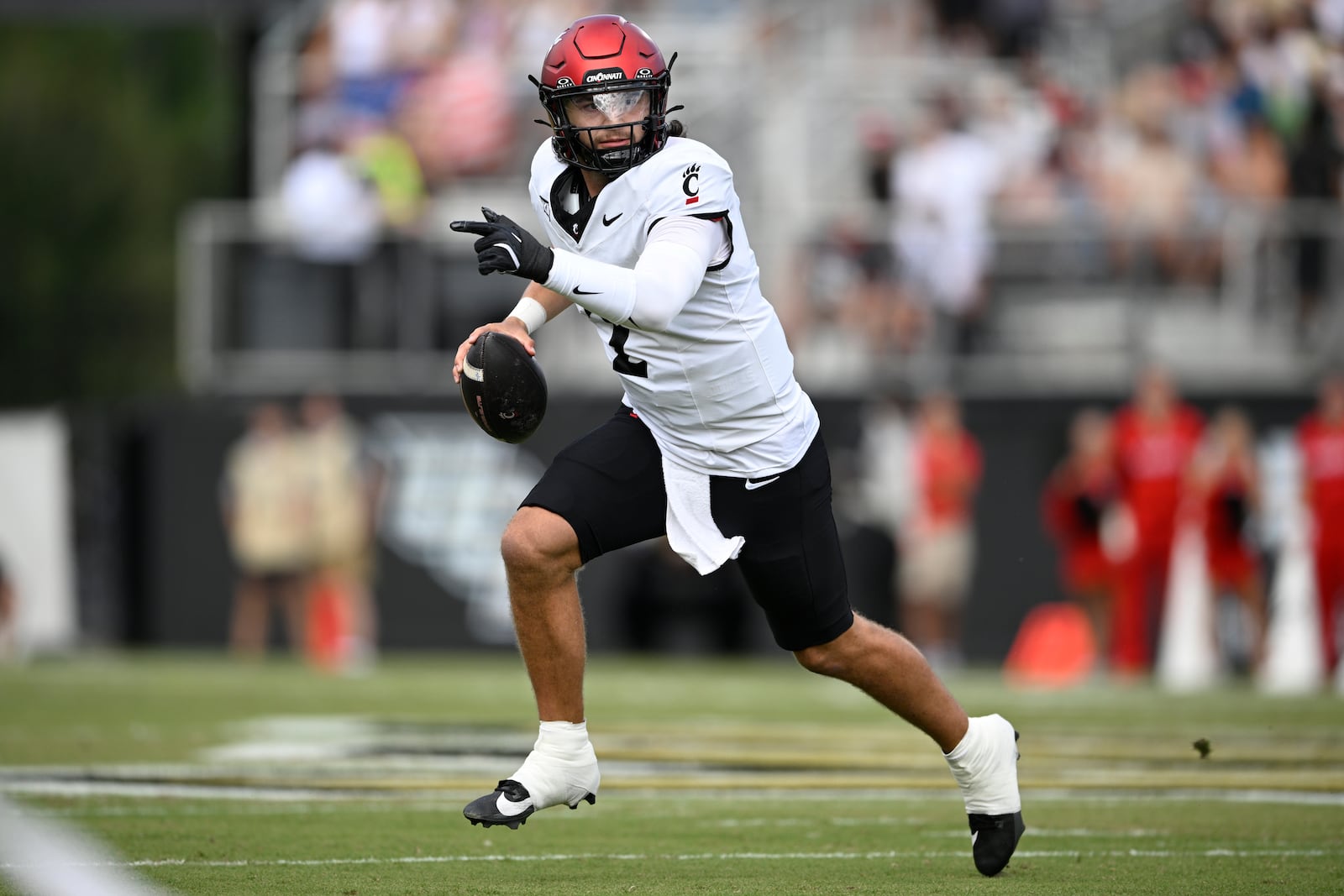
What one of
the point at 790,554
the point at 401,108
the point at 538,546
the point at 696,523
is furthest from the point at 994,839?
the point at 401,108

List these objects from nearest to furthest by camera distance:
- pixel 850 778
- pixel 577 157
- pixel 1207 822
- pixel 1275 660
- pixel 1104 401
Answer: pixel 577 157
pixel 1207 822
pixel 850 778
pixel 1275 660
pixel 1104 401

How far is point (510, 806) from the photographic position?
4.76m

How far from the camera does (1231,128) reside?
585 inches

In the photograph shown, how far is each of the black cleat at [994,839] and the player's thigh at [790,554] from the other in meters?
0.60

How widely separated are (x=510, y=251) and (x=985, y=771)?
1810 millimetres

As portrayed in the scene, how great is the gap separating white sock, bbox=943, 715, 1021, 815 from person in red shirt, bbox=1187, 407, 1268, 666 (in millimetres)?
8499

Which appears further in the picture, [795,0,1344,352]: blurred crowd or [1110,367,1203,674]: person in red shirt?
[795,0,1344,352]: blurred crowd

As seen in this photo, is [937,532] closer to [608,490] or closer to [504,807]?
[608,490]

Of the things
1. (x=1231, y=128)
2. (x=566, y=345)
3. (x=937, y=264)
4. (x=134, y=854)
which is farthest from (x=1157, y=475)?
(x=134, y=854)

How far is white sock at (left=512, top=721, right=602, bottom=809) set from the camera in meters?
4.84

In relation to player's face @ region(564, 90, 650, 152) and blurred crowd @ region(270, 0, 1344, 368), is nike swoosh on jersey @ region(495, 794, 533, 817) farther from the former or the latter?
blurred crowd @ region(270, 0, 1344, 368)

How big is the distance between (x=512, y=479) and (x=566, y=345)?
1.05 metres

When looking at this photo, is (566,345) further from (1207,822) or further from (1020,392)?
(1207,822)

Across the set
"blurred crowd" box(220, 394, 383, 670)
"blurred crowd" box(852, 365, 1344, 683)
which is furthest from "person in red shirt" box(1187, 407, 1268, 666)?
"blurred crowd" box(220, 394, 383, 670)
